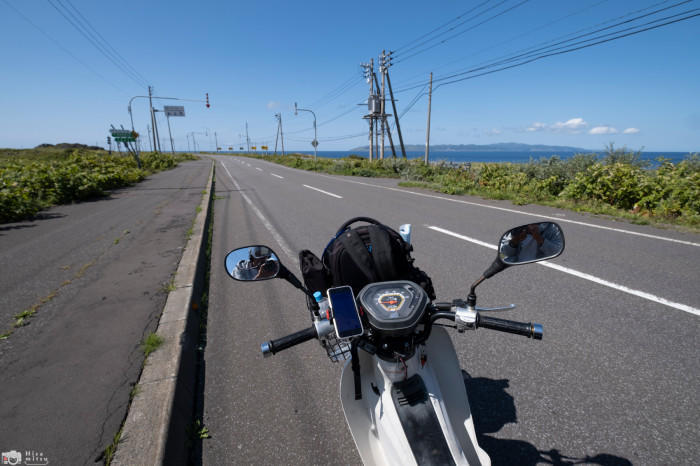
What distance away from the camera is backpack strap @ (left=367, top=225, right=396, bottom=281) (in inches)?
57.7

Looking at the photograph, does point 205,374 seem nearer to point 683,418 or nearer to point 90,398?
point 90,398

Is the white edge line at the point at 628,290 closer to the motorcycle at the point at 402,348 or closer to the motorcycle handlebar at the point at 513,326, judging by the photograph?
the motorcycle at the point at 402,348

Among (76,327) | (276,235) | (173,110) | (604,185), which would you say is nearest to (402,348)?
(76,327)

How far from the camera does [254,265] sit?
1366mm

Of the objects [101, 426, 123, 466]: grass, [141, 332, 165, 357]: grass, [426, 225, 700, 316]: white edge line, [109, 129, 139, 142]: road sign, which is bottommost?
[101, 426, 123, 466]: grass

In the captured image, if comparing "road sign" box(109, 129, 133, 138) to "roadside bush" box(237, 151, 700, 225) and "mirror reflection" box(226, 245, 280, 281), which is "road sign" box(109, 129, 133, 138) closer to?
"roadside bush" box(237, 151, 700, 225)

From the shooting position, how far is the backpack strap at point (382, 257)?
147cm

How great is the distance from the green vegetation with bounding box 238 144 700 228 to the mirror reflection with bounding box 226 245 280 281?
797 cm

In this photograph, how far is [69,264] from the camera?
4645 millimetres

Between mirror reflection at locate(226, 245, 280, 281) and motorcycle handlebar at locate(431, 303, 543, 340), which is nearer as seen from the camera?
motorcycle handlebar at locate(431, 303, 543, 340)

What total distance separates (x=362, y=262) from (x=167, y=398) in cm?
153

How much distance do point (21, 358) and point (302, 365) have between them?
2083 mm

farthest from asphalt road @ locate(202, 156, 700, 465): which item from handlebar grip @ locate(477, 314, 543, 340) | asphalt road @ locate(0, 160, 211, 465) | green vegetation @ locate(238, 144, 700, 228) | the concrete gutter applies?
green vegetation @ locate(238, 144, 700, 228)

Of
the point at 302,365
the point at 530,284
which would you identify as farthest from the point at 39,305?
the point at 530,284
